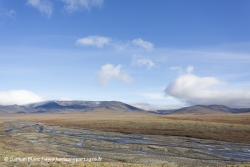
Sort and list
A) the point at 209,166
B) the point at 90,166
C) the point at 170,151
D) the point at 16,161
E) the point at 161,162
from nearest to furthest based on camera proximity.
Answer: the point at 90,166
the point at 16,161
the point at 209,166
the point at 161,162
the point at 170,151

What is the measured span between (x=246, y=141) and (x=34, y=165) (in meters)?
50.0

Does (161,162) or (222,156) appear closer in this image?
(161,162)

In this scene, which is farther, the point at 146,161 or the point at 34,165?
the point at 146,161

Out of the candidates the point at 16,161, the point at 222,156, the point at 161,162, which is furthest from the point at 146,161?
the point at 16,161

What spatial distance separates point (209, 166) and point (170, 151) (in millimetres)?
12024

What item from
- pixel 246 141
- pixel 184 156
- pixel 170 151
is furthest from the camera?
pixel 246 141

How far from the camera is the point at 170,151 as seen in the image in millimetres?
41594

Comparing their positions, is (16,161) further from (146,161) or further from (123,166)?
(146,161)

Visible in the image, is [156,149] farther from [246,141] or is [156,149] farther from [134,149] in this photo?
[246,141]

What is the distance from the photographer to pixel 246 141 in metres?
54.2

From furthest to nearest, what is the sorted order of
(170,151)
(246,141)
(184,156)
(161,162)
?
(246,141)
(170,151)
(184,156)
(161,162)

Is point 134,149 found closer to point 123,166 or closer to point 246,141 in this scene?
point 123,166

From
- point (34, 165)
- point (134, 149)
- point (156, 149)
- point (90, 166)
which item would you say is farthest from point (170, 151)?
point (34, 165)

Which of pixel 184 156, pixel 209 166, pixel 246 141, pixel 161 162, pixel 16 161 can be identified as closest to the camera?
pixel 16 161
